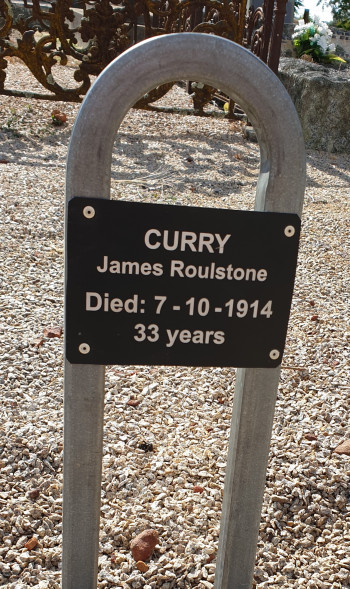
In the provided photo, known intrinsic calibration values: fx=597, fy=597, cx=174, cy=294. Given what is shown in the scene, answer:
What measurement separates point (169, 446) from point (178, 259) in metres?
1.29

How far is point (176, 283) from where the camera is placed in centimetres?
113

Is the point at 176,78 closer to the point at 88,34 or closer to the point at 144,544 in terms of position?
the point at 144,544

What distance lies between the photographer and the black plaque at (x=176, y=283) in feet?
3.58

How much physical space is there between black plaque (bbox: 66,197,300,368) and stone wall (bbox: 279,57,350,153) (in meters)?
6.56

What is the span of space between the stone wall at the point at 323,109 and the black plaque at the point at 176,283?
6.56m

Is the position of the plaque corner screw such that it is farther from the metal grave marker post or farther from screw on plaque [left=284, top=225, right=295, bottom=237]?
screw on plaque [left=284, top=225, right=295, bottom=237]

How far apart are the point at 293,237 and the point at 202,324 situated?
0.79ft

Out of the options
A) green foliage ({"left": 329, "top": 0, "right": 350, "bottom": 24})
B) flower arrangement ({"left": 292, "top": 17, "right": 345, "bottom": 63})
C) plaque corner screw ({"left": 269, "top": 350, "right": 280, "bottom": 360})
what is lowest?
plaque corner screw ({"left": 269, "top": 350, "right": 280, "bottom": 360})

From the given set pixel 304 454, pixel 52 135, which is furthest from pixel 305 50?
pixel 304 454

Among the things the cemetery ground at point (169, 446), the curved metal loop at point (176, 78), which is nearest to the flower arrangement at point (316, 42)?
the cemetery ground at point (169, 446)

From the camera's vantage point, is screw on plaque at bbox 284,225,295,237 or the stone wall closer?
screw on plaque at bbox 284,225,295,237

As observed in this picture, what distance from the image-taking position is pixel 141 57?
104 centimetres

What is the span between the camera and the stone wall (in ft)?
23.9

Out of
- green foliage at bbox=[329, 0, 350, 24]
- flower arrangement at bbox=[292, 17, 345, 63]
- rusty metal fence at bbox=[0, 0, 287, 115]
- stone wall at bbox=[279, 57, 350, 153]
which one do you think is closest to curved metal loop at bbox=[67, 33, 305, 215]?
rusty metal fence at bbox=[0, 0, 287, 115]
